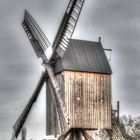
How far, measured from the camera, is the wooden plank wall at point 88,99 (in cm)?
4212

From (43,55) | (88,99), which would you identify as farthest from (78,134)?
(43,55)

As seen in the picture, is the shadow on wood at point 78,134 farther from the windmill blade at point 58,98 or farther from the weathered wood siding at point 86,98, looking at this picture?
the windmill blade at point 58,98

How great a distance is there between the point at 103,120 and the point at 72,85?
3578 mm

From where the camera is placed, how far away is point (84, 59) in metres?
44.0

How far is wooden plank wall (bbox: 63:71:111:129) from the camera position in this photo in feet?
138

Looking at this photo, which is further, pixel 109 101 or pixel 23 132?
pixel 23 132

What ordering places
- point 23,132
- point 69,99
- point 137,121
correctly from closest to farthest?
point 69,99 → point 23,132 → point 137,121

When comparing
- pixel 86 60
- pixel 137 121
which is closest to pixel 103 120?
pixel 86 60

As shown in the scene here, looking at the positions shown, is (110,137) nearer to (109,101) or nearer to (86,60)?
(109,101)

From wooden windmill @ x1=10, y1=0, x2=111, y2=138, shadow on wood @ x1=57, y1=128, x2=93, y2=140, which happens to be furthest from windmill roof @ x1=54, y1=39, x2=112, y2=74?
shadow on wood @ x1=57, y1=128, x2=93, y2=140

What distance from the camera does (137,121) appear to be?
67.3m

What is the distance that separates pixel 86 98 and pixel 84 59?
3132mm

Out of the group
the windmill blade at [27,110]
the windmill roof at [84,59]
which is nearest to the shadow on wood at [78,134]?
the windmill roof at [84,59]

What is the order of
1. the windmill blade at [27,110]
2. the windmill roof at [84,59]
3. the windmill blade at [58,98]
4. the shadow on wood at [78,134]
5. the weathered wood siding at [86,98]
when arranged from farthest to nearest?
the windmill blade at [27,110] < the windmill roof at [84,59] < the shadow on wood at [78,134] < the weathered wood siding at [86,98] < the windmill blade at [58,98]
